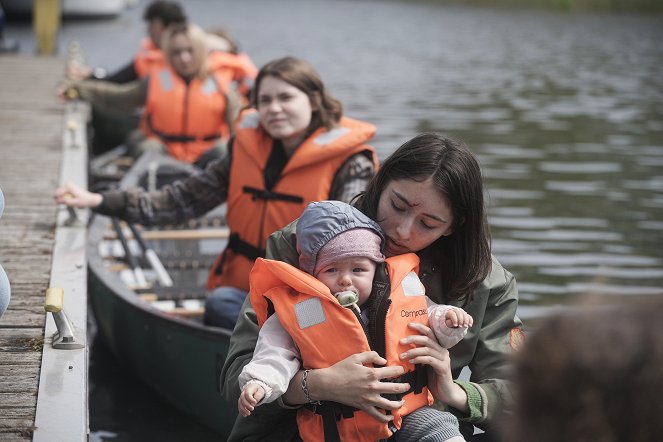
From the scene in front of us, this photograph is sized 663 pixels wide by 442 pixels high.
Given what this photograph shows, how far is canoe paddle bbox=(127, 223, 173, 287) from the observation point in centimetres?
464

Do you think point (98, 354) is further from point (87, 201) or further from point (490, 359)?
point (490, 359)

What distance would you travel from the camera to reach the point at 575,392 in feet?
3.61

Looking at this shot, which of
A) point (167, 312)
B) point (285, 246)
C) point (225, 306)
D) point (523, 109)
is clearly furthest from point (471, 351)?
point (523, 109)

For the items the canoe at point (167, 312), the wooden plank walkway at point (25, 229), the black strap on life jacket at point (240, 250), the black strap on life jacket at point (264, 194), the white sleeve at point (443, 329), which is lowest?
the canoe at point (167, 312)

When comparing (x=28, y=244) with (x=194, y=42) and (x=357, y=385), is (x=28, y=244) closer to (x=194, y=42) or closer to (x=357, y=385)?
(x=357, y=385)

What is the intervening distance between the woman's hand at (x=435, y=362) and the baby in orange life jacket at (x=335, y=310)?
0.02 m

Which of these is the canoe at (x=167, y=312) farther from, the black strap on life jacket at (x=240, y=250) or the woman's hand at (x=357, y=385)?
the woman's hand at (x=357, y=385)

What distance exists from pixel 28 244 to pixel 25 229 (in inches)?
9.9

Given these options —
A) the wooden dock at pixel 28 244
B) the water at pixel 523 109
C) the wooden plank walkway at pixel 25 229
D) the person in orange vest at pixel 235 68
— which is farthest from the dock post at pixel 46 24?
the person in orange vest at pixel 235 68

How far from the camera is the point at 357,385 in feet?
6.96

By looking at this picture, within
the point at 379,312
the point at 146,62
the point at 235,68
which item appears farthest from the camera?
the point at 146,62

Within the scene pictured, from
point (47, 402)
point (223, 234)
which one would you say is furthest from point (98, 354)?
point (47, 402)

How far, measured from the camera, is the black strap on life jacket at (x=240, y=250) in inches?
148

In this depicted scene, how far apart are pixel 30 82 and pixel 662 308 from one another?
860cm
